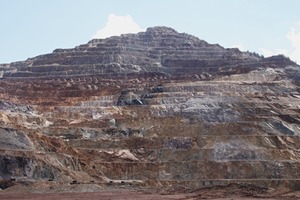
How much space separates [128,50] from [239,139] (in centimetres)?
8948

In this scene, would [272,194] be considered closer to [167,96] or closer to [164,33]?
[167,96]

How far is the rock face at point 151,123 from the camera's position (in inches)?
2363

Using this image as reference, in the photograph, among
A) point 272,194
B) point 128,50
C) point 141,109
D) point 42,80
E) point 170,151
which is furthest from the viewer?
point 128,50

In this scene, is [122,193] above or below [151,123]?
below

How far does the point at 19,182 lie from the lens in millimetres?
50188

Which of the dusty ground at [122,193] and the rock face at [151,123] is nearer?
the dusty ground at [122,193]

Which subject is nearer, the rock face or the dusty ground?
the dusty ground

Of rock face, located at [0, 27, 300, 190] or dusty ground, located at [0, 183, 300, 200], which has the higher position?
rock face, located at [0, 27, 300, 190]

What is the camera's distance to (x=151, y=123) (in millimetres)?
79250

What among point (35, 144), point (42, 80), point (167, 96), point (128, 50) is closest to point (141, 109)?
point (167, 96)

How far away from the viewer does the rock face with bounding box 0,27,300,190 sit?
6003cm

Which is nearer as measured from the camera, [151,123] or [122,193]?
[122,193]

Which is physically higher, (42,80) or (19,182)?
(42,80)

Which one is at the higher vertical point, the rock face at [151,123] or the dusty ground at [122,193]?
the rock face at [151,123]
